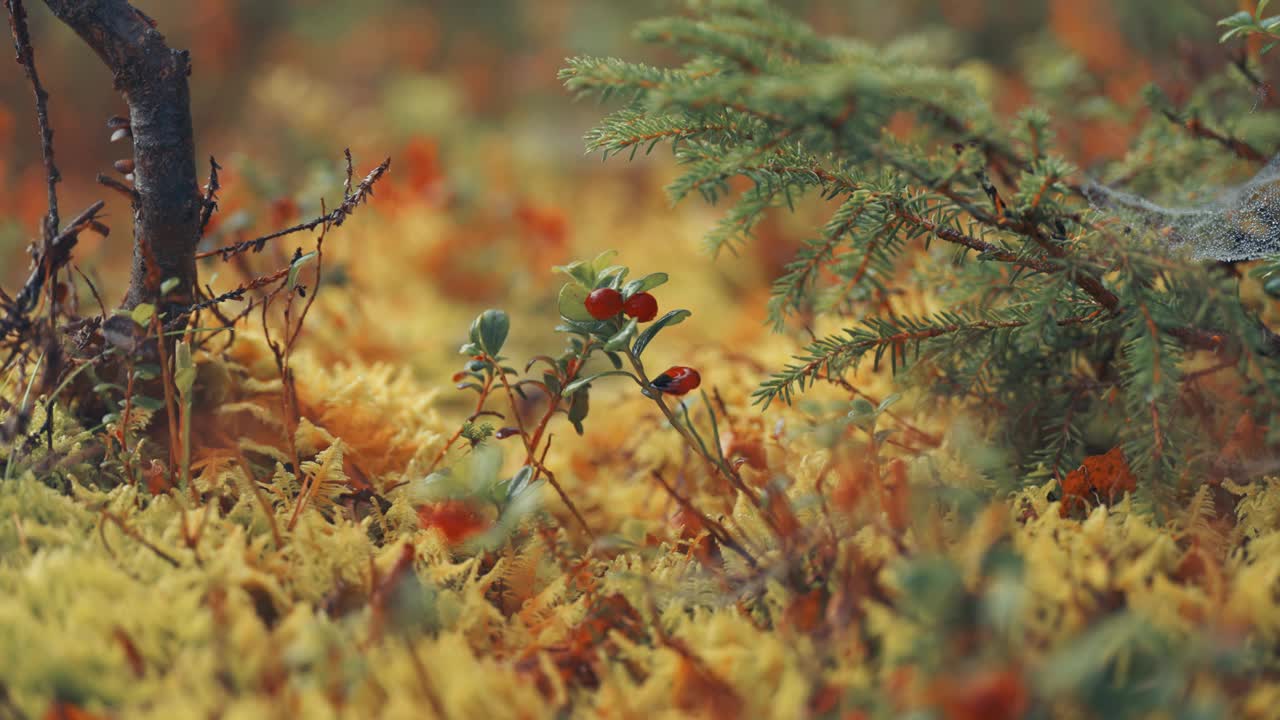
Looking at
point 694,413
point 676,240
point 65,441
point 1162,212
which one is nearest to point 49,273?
point 65,441

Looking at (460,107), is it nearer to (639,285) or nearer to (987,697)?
(639,285)

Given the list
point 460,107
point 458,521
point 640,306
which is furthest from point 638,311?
point 460,107

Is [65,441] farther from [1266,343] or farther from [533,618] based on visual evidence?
[1266,343]

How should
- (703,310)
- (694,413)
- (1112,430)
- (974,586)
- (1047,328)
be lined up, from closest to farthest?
(974,586)
(1047,328)
(1112,430)
(694,413)
(703,310)

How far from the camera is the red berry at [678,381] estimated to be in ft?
3.24

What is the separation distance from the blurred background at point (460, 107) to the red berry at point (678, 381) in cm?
89

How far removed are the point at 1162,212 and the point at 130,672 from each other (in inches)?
48.4

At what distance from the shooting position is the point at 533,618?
921 millimetres

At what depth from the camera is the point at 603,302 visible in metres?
0.97

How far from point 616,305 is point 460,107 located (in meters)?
3.34

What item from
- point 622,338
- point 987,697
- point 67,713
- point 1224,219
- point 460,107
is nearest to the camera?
point 987,697

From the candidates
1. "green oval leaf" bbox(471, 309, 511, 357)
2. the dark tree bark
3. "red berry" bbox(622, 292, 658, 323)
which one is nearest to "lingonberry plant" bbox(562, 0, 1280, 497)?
"red berry" bbox(622, 292, 658, 323)

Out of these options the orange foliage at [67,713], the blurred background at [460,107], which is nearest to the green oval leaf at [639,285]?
the orange foliage at [67,713]

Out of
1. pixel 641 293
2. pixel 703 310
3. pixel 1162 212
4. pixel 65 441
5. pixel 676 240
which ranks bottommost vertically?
pixel 1162 212
